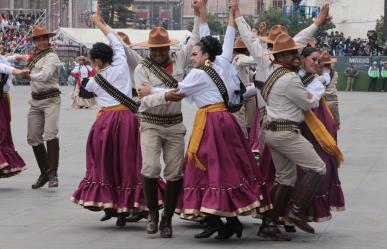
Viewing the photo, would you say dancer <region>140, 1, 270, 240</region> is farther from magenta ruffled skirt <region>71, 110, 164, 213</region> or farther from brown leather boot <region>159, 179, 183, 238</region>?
magenta ruffled skirt <region>71, 110, 164, 213</region>

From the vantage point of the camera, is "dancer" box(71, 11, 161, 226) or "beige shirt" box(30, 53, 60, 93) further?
"beige shirt" box(30, 53, 60, 93)

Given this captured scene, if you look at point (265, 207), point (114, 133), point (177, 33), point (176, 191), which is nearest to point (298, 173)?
point (265, 207)

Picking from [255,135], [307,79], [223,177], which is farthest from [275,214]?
[255,135]

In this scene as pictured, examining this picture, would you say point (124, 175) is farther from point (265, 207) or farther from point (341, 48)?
point (341, 48)

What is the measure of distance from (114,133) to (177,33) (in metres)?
49.7

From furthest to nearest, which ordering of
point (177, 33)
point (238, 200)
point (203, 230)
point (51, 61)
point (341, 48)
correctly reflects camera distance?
point (177, 33) → point (341, 48) → point (51, 61) → point (203, 230) → point (238, 200)

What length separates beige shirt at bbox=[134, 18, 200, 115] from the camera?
953 centimetres

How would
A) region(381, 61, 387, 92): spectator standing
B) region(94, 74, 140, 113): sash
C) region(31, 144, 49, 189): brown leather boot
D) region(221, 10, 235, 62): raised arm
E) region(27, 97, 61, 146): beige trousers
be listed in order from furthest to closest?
region(381, 61, 387, 92): spectator standing < region(31, 144, 49, 189): brown leather boot < region(27, 97, 61, 146): beige trousers < region(94, 74, 140, 113): sash < region(221, 10, 235, 62): raised arm

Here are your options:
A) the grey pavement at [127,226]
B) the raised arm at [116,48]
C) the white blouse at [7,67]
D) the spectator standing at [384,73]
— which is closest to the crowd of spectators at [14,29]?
the spectator standing at [384,73]

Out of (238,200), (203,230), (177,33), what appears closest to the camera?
(238,200)

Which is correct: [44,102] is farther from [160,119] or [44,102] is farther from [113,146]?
[160,119]

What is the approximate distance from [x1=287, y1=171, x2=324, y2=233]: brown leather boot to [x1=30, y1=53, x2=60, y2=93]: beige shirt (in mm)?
4270

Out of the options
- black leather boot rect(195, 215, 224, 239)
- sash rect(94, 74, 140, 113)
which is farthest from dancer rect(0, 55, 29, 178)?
black leather boot rect(195, 215, 224, 239)

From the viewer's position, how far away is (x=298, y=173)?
973cm
